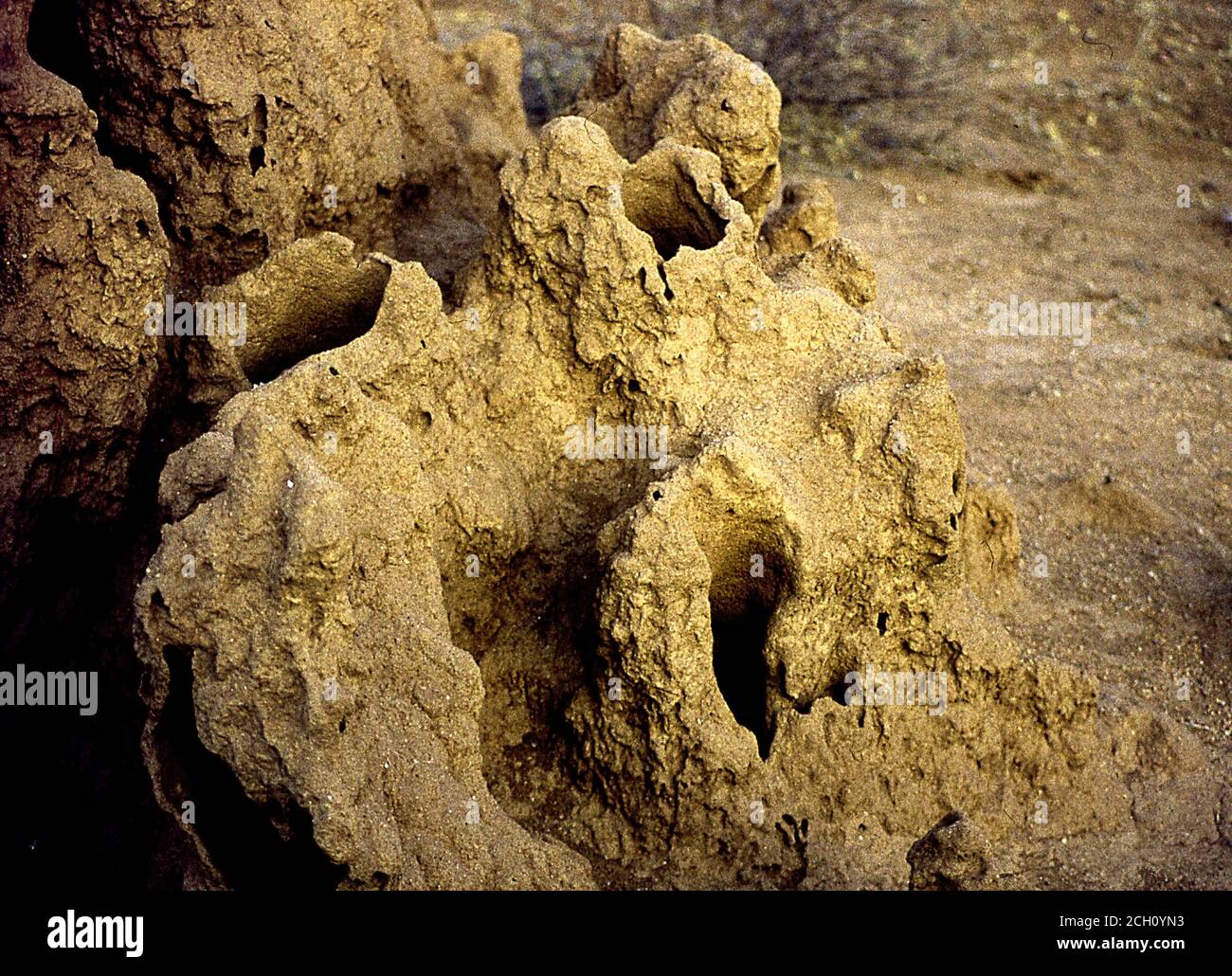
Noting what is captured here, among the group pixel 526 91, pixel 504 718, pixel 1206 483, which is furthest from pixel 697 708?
pixel 526 91

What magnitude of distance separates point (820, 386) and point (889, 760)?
111cm

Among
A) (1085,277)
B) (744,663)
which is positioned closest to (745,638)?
(744,663)

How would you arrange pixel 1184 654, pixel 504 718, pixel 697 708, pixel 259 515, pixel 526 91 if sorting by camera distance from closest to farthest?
1. pixel 259 515
2. pixel 697 708
3. pixel 504 718
4. pixel 1184 654
5. pixel 526 91

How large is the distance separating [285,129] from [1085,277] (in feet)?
20.4

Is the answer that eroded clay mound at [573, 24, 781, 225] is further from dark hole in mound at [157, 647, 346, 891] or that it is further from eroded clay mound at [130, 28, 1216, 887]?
dark hole in mound at [157, 647, 346, 891]

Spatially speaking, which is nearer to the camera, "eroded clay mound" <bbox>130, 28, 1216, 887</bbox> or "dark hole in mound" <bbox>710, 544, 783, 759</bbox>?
"eroded clay mound" <bbox>130, 28, 1216, 887</bbox>

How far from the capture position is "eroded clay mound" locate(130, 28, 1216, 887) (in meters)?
3.37

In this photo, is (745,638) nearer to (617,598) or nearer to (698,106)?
(617,598)

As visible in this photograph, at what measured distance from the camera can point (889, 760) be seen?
4.17m

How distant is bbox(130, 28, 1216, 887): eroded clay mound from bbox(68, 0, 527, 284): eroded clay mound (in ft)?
1.56

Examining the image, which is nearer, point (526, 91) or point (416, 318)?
point (416, 318)

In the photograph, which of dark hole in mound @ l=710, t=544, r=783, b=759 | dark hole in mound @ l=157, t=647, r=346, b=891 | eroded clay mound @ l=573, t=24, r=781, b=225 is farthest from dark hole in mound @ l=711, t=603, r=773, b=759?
eroded clay mound @ l=573, t=24, r=781, b=225

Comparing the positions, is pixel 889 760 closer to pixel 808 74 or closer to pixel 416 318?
pixel 416 318
